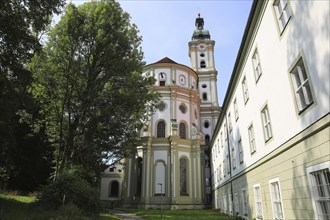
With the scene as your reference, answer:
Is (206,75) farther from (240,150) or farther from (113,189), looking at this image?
(240,150)

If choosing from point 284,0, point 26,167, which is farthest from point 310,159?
point 26,167

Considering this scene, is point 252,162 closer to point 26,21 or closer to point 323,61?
point 323,61

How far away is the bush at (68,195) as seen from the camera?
14.1 meters

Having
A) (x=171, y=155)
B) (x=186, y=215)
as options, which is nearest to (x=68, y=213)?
(x=186, y=215)

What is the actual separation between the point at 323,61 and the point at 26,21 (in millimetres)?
10987

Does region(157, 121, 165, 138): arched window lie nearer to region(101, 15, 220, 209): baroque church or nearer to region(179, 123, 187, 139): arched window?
region(101, 15, 220, 209): baroque church

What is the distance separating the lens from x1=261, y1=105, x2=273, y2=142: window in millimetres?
11031

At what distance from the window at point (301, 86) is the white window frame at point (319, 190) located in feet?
5.81

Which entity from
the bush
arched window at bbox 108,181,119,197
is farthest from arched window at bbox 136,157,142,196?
the bush

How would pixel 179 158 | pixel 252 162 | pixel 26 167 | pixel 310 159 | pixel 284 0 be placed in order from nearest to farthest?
pixel 310 159 < pixel 284 0 < pixel 252 162 < pixel 26 167 < pixel 179 158

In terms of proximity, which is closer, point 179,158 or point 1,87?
point 1,87

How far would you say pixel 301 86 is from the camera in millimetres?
7883

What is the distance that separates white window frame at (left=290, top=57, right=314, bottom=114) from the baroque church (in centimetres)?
2446

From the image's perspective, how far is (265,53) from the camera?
10.9m
